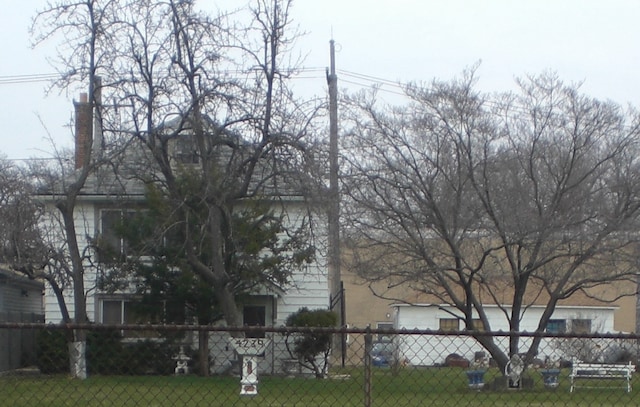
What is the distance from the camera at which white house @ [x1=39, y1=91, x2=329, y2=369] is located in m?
21.6

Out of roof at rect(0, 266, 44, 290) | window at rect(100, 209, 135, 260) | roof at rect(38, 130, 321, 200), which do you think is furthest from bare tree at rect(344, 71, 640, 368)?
roof at rect(0, 266, 44, 290)

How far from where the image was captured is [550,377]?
533 inches

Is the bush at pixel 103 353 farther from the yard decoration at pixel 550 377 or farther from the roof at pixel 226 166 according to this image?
the yard decoration at pixel 550 377

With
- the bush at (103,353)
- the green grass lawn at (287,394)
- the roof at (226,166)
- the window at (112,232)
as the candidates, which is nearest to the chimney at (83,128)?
the roof at (226,166)

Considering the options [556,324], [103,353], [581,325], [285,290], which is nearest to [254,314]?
[285,290]

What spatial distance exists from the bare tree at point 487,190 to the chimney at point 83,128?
4946mm

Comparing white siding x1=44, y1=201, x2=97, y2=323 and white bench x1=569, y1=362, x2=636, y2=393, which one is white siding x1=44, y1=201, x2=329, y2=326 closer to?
white siding x1=44, y1=201, x2=97, y2=323

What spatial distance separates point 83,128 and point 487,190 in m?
8.97

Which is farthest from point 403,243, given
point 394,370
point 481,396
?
point 394,370

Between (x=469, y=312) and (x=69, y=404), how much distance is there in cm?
1138

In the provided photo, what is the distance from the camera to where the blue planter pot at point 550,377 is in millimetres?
12539

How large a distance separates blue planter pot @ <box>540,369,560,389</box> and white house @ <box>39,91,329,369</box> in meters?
7.67

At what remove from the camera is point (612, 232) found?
59.3 feet

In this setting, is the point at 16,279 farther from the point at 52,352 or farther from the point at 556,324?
the point at 556,324
